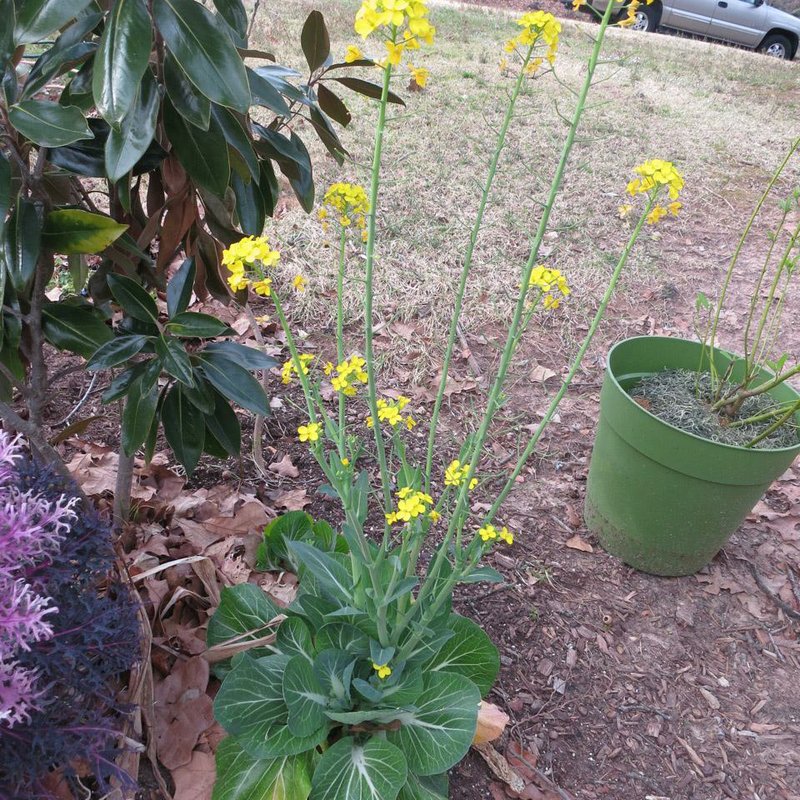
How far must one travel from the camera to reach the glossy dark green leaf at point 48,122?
1.11m

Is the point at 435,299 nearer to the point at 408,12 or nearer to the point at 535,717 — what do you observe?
the point at 535,717

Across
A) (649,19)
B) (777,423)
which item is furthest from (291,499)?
(649,19)

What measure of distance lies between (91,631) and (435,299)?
8.39 ft

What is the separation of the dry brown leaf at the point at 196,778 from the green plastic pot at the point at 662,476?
1.49 m

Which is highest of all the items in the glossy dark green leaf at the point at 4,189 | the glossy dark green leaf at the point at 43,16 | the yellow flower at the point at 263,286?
the glossy dark green leaf at the point at 43,16

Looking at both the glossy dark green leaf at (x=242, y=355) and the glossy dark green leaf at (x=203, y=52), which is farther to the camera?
the glossy dark green leaf at (x=242, y=355)

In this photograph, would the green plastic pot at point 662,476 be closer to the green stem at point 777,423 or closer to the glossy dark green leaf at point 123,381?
the green stem at point 777,423

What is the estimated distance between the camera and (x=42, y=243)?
1.38m

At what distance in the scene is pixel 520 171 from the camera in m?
4.74

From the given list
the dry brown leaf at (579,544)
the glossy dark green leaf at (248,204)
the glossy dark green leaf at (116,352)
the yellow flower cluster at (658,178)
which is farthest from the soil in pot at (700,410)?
the glossy dark green leaf at (116,352)

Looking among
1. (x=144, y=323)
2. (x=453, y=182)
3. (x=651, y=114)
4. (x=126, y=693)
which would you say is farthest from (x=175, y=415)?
(x=651, y=114)

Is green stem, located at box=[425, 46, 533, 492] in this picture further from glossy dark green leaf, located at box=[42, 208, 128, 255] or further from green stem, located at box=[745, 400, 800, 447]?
green stem, located at box=[745, 400, 800, 447]

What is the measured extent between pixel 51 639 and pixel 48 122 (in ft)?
2.72

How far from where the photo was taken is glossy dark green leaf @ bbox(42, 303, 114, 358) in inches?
59.8
